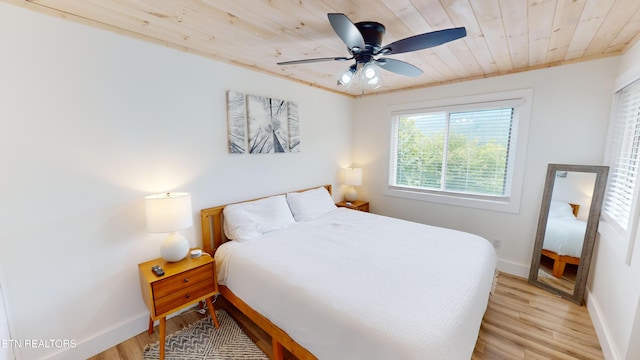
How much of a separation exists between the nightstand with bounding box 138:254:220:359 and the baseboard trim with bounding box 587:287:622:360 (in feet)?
9.38

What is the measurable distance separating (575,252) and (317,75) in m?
3.19

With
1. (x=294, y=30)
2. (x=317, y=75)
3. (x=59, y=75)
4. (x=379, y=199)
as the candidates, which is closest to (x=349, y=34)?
(x=294, y=30)

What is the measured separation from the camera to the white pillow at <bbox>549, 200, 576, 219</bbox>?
7.97ft

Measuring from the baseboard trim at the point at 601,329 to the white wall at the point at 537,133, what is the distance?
0.59m

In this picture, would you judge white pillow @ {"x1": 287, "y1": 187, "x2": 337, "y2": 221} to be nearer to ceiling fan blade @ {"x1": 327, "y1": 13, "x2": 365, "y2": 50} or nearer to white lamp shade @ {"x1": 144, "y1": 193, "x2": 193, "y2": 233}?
white lamp shade @ {"x1": 144, "y1": 193, "x2": 193, "y2": 233}

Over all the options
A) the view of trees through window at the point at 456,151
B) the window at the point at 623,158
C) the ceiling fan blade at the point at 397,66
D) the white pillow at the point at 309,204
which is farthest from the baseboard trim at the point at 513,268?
the ceiling fan blade at the point at 397,66

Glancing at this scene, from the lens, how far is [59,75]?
158cm

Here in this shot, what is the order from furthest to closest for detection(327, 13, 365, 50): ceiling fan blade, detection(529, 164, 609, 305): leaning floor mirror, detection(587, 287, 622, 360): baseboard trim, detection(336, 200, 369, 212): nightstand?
detection(336, 200, 369, 212): nightstand → detection(529, 164, 609, 305): leaning floor mirror → detection(587, 287, 622, 360): baseboard trim → detection(327, 13, 365, 50): ceiling fan blade

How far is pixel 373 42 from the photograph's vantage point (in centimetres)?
161

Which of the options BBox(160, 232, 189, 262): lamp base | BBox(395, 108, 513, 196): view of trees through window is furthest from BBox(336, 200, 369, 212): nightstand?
BBox(160, 232, 189, 262): lamp base

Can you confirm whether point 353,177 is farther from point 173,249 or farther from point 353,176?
point 173,249

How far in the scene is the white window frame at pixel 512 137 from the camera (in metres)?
2.66

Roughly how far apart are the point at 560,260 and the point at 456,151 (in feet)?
5.03

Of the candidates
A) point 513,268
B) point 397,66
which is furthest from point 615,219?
point 397,66
